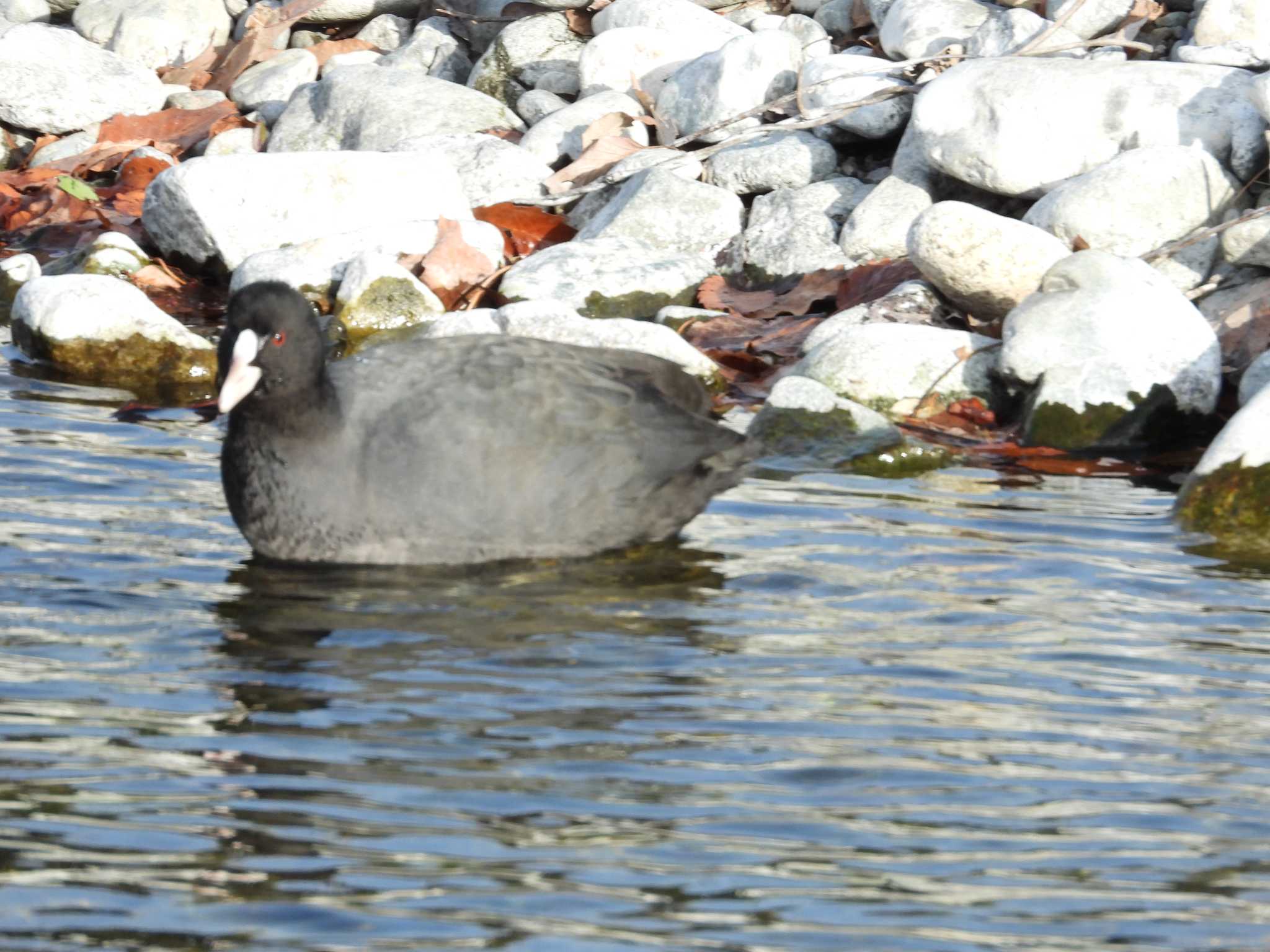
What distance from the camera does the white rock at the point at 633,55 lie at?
1319 centimetres

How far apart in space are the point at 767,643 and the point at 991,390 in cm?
367

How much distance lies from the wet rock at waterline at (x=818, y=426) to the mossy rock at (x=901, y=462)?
0.05 metres

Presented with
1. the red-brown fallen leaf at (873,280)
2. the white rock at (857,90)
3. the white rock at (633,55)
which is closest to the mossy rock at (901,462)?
the red-brown fallen leaf at (873,280)

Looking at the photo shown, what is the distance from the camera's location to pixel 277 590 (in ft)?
20.4

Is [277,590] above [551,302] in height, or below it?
below

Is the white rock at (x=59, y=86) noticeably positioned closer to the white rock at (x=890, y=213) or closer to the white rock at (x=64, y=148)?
the white rock at (x=64, y=148)

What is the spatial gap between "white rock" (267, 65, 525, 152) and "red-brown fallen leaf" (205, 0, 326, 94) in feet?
5.25

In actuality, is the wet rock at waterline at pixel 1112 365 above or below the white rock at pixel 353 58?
below

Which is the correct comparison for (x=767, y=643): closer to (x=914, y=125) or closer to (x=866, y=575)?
(x=866, y=575)

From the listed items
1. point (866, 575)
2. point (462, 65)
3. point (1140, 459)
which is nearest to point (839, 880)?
point (866, 575)

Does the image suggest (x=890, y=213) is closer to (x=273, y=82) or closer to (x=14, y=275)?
(x=14, y=275)

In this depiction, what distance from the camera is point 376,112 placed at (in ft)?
43.9

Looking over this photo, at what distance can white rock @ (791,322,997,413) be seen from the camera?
902 centimetres

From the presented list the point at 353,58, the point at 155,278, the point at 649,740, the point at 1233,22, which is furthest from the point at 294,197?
the point at 649,740
